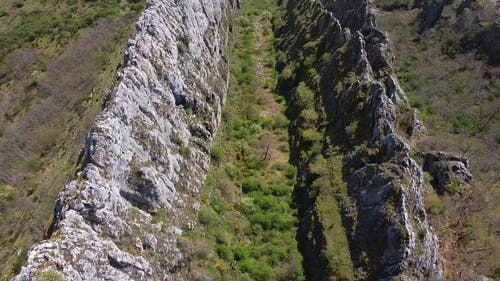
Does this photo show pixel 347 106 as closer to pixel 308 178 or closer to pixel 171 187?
pixel 308 178

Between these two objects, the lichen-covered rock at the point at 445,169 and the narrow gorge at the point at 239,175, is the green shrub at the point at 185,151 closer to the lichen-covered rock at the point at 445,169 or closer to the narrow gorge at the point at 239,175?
the narrow gorge at the point at 239,175

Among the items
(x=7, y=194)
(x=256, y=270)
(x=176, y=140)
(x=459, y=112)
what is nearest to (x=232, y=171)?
(x=176, y=140)

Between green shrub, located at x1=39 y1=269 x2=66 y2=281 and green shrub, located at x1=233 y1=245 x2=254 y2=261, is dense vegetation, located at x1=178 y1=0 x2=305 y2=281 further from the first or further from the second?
green shrub, located at x1=39 y1=269 x2=66 y2=281

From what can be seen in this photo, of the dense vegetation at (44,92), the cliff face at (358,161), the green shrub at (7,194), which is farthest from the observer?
the green shrub at (7,194)

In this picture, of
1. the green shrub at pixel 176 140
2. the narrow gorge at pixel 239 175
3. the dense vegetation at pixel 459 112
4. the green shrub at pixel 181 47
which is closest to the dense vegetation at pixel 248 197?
the narrow gorge at pixel 239 175

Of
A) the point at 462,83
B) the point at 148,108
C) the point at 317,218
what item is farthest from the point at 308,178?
the point at 462,83

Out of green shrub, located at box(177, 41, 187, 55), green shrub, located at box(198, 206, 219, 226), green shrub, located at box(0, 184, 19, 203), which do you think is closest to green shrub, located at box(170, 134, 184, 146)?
green shrub, located at box(198, 206, 219, 226)
